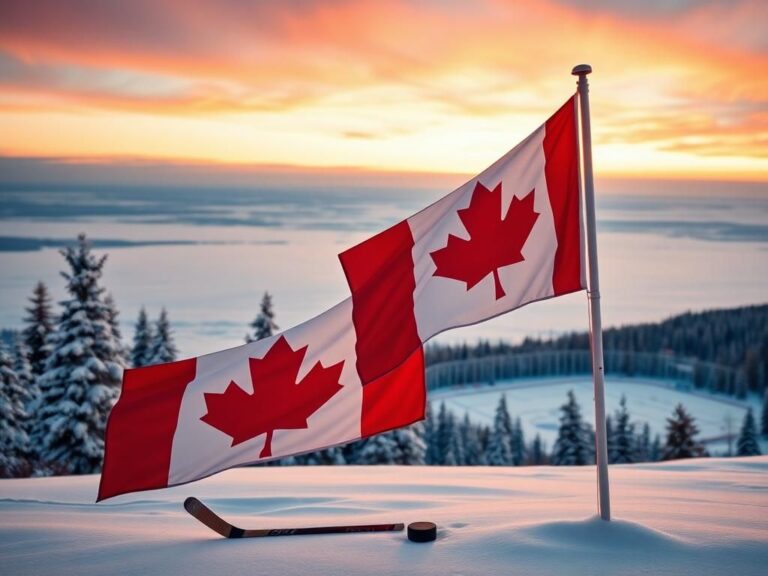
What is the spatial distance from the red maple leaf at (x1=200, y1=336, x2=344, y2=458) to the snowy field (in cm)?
6524

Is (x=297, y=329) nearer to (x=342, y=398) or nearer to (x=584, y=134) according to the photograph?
(x=342, y=398)

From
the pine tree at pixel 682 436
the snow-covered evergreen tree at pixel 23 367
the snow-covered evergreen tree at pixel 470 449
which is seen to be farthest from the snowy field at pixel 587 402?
the snow-covered evergreen tree at pixel 23 367

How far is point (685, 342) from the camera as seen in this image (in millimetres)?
113125

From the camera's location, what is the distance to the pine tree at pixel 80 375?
69.4 feet

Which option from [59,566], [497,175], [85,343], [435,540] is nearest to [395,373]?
[435,540]

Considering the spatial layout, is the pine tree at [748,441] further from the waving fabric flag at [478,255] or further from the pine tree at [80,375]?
the waving fabric flag at [478,255]

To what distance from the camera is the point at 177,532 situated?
16.5 ft

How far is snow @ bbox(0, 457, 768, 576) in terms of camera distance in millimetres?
3986

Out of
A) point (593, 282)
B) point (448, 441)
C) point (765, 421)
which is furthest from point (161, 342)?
point (765, 421)

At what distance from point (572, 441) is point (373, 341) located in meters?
32.7

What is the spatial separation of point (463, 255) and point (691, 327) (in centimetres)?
12247

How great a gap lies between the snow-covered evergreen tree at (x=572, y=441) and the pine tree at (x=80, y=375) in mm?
22317

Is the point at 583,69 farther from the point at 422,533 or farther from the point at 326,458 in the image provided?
the point at 326,458

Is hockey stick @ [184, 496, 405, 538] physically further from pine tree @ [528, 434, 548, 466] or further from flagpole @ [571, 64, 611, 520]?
pine tree @ [528, 434, 548, 466]
